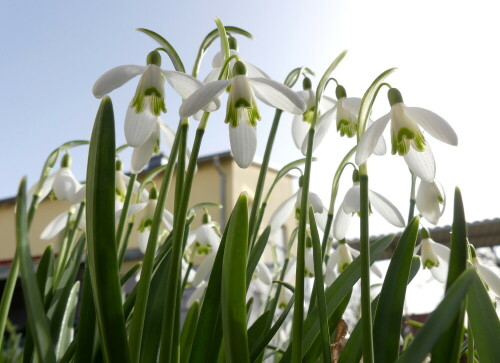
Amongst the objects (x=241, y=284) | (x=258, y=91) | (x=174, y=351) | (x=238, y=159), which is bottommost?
(x=174, y=351)

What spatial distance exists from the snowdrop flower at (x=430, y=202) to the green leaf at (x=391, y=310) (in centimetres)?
30

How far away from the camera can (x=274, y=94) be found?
3.56ft

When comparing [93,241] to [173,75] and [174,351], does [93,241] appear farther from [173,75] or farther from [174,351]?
[173,75]

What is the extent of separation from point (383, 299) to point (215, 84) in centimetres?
47

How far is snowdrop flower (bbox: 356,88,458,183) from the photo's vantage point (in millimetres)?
1033

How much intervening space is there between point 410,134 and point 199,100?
16.1 inches

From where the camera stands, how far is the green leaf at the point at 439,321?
772 mm

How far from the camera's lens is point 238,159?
108cm

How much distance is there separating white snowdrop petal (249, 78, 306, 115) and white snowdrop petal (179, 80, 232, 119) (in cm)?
11

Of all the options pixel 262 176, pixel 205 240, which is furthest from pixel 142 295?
pixel 205 240

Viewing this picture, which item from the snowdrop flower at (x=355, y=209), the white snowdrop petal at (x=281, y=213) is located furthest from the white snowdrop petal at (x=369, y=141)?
the white snowdrop petal at (x=281, y=213)

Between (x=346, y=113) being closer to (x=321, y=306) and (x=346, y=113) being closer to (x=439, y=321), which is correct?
(x=321, y=306)

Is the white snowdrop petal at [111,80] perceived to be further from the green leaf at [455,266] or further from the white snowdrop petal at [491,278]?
the white snowdrop petal at [491,278]

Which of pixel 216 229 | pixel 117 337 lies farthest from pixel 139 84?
pixel 216 229
